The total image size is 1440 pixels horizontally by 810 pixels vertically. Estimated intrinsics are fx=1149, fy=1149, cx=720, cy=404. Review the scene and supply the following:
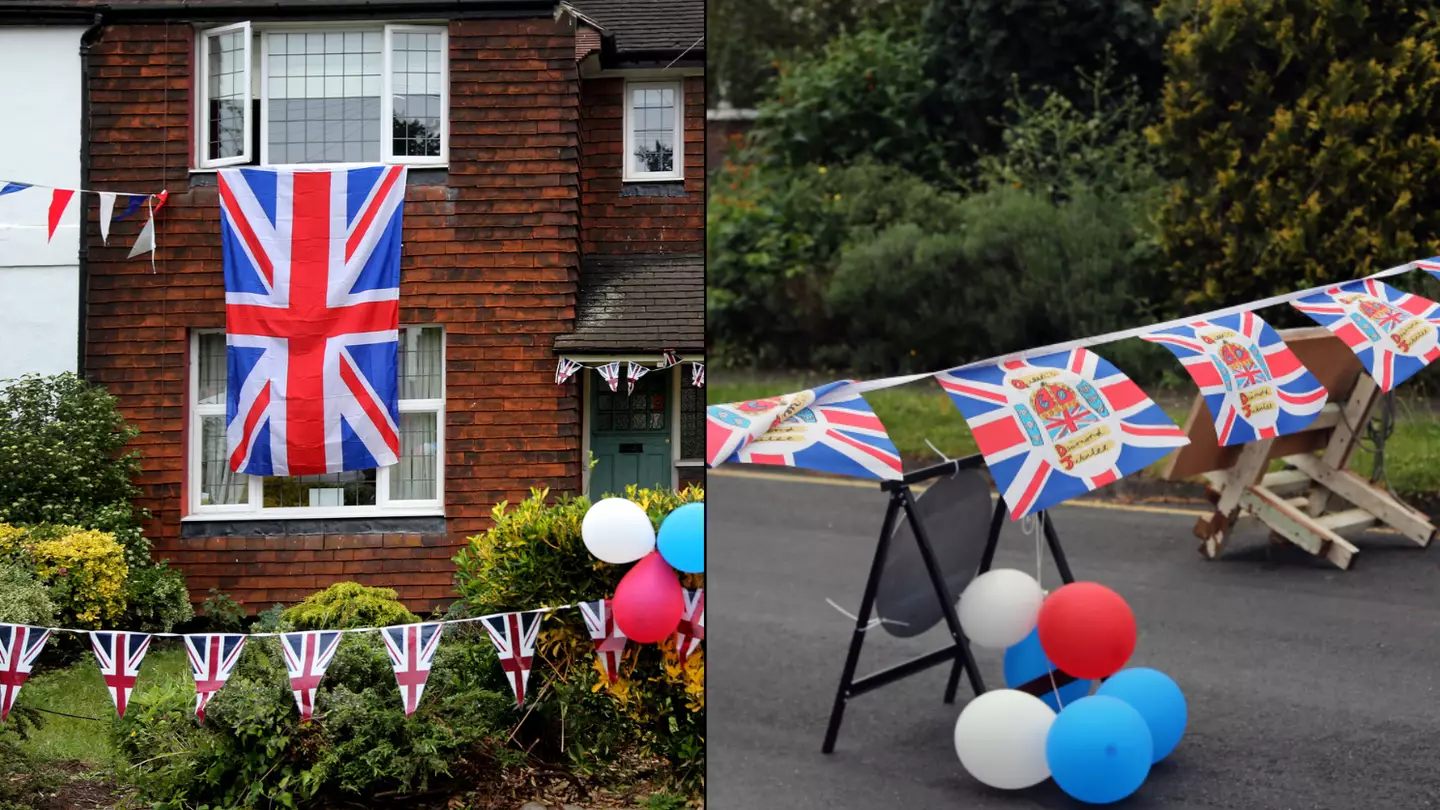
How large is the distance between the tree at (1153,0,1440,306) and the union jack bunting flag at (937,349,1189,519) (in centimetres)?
217

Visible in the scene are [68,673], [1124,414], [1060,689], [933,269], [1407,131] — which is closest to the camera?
[68,673]

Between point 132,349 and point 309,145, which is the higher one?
point 309,145

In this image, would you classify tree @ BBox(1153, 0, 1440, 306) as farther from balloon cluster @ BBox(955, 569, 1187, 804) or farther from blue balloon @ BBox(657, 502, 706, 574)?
blue balloon @ BBox(657, 502, 706, 574)

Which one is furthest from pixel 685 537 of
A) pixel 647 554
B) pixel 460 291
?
pixel 460 291

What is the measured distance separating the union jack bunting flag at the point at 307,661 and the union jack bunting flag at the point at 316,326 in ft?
1.19

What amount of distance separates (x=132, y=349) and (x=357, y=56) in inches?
31.5

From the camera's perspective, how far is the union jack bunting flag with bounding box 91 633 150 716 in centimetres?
238

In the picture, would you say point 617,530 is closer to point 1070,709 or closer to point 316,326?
point 316,326

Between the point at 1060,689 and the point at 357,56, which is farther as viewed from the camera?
the point at 1060,689

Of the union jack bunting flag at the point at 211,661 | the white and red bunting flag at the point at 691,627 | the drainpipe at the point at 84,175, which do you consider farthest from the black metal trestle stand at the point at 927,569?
the drainpipe at the point at 84,175

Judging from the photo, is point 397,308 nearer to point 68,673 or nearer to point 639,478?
point 639,478

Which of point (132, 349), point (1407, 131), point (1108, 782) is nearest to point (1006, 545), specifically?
point (1407, 131)

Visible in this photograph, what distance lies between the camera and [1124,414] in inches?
107

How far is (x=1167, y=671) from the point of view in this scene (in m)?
3.98
